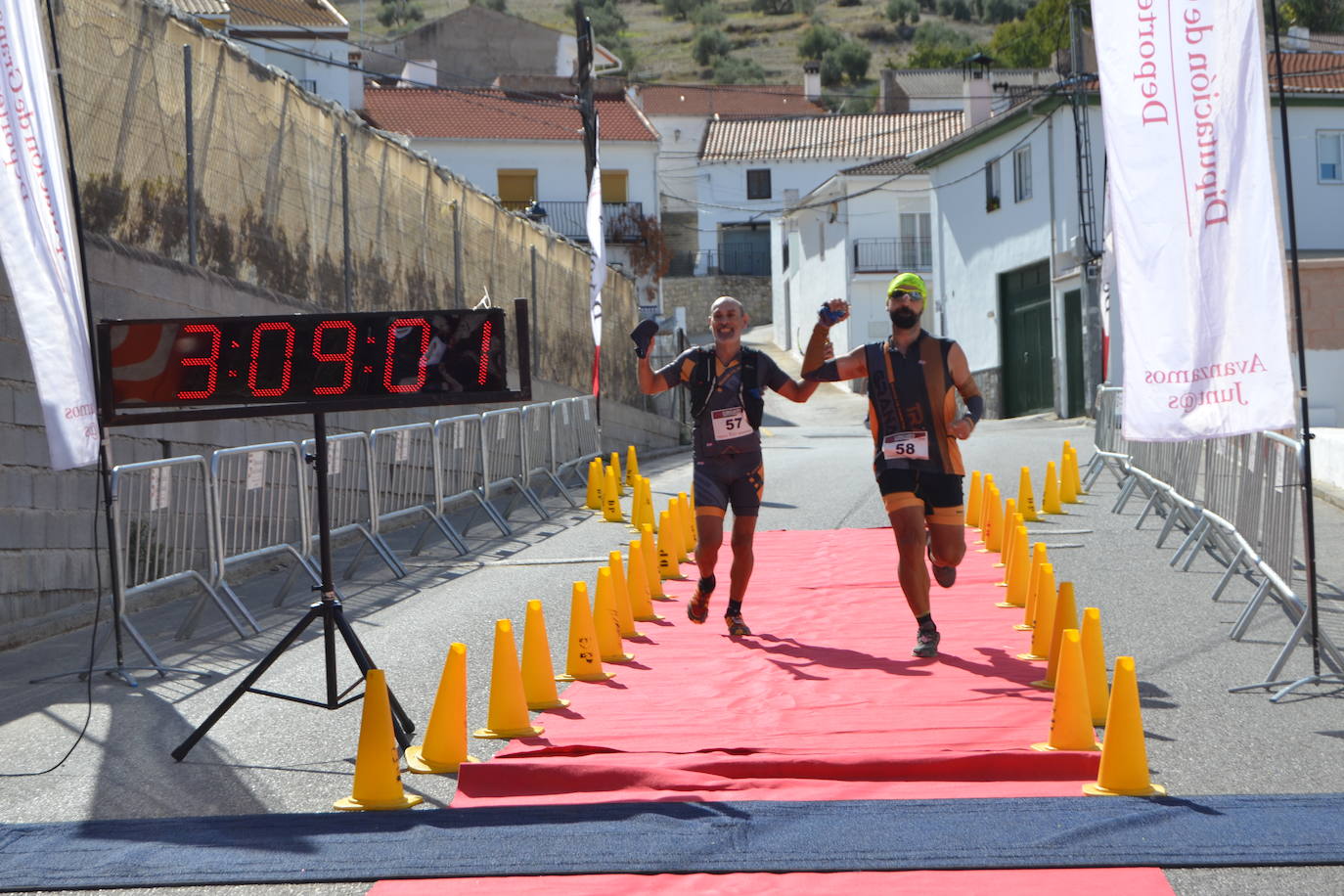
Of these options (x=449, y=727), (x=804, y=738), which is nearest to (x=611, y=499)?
(x=804, y=738)

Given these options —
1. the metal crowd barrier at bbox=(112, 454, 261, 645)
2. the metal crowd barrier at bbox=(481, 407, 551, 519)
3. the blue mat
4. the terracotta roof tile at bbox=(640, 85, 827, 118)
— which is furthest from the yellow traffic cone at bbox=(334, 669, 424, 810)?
the terracotta roof tile at bbox=(640, 85, 827, 118)

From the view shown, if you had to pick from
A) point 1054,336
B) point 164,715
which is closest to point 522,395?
point 164,715

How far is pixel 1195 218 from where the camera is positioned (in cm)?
722

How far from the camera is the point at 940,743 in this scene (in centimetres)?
633

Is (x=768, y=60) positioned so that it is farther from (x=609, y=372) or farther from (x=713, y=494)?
(x=713, y=494)

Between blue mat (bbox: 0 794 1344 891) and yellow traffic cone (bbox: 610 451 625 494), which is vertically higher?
yellow traffic cone (bbox: 610 451 625 494)

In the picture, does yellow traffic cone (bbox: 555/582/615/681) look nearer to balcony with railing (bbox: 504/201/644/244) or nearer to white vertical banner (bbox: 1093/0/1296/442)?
white vertical banner (bbox: 1093/0/1296/442)

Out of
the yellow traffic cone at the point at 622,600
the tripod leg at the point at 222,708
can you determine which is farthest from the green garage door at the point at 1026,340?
the tripod leg at the point at 222,708

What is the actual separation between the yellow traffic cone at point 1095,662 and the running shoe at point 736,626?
2942mm

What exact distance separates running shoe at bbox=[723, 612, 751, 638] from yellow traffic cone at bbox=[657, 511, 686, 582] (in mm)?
2945

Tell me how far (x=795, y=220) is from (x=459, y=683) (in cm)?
5451

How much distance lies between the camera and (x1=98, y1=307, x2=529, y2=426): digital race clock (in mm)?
6871

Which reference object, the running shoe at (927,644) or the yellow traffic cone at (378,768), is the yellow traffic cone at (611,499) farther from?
the yellow traffic cone at (378,768)

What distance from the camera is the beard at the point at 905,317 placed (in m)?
8.56
